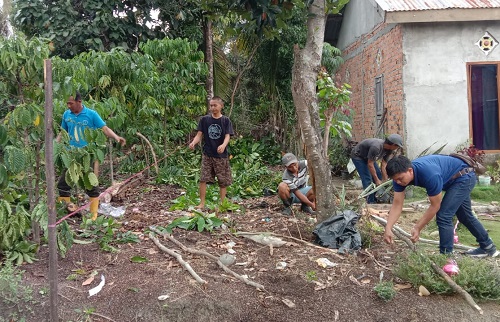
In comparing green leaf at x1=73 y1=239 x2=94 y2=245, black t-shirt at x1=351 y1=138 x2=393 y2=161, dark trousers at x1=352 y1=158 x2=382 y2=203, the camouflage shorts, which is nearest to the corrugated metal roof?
black t-shirt at x1=351 y1=138 x2=393 y2=161

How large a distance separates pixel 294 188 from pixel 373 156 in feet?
5.15

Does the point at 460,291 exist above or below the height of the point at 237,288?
below

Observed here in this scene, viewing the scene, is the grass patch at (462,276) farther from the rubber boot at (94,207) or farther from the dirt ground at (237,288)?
the rubber boot at (94,207)

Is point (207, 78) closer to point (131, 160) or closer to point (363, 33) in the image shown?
point (131, 160)

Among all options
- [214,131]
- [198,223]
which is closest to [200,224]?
[198,223]

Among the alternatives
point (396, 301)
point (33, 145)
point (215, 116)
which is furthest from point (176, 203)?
point (396, 301)

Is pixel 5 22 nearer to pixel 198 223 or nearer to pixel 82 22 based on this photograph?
pixel 82 22

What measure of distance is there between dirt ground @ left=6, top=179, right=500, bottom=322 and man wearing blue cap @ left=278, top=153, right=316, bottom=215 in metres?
Answer: 1.24

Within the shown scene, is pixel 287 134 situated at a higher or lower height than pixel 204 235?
higher

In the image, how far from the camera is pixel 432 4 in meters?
8.51

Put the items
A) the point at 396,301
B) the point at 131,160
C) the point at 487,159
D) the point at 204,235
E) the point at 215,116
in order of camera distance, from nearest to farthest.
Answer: the point at 396,301
the point at 204,235
the point at 215,116
the point at 487,159
the point at 131,160

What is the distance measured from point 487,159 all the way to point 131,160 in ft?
21.9

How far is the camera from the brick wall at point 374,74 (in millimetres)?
8906

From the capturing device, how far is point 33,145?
14.0 feet
